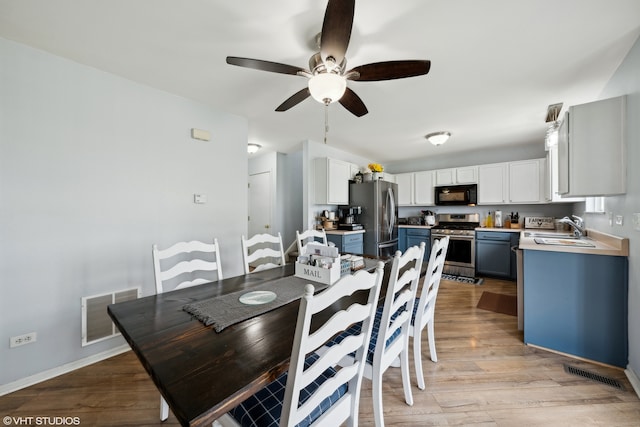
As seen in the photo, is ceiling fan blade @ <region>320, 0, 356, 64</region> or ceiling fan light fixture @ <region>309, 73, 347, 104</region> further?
ceiling fan light fixture @ <region>309, 73, 347, 104</region>

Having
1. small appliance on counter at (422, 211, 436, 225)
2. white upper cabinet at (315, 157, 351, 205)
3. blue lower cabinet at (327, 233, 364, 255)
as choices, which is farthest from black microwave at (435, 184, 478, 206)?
white upper cabinet at (315, 157, 351, 205)

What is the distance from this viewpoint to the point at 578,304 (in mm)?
2008

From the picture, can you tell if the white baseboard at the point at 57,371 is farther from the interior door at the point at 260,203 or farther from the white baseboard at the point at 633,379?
the white baseboard at the point at 633,379

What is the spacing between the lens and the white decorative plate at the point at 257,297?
1.29 metres

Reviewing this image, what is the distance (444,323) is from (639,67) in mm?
2475

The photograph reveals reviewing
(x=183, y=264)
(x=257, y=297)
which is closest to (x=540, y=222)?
(x=257, y=297)

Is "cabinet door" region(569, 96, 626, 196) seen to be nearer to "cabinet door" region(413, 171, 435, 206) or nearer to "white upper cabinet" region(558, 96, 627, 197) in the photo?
"white upper cabinet" region(558, 96, 627, 197)

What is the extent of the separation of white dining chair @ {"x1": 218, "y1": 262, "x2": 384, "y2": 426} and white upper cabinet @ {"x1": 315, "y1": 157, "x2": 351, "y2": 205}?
3.03m

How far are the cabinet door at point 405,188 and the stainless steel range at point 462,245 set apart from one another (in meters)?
0.81

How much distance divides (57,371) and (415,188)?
5.50 meters

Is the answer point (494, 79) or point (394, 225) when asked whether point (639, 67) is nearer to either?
point (494, 79)

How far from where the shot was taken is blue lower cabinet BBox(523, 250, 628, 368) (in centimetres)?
187

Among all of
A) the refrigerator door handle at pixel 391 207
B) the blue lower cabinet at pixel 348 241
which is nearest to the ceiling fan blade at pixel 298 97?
the blue lower cabinet at pixel 348 241

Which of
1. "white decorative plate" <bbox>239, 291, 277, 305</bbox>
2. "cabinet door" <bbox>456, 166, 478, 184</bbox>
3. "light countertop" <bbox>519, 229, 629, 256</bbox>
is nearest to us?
"white decorative plate" <bbox>239, 291, 277, 305</bbox>
